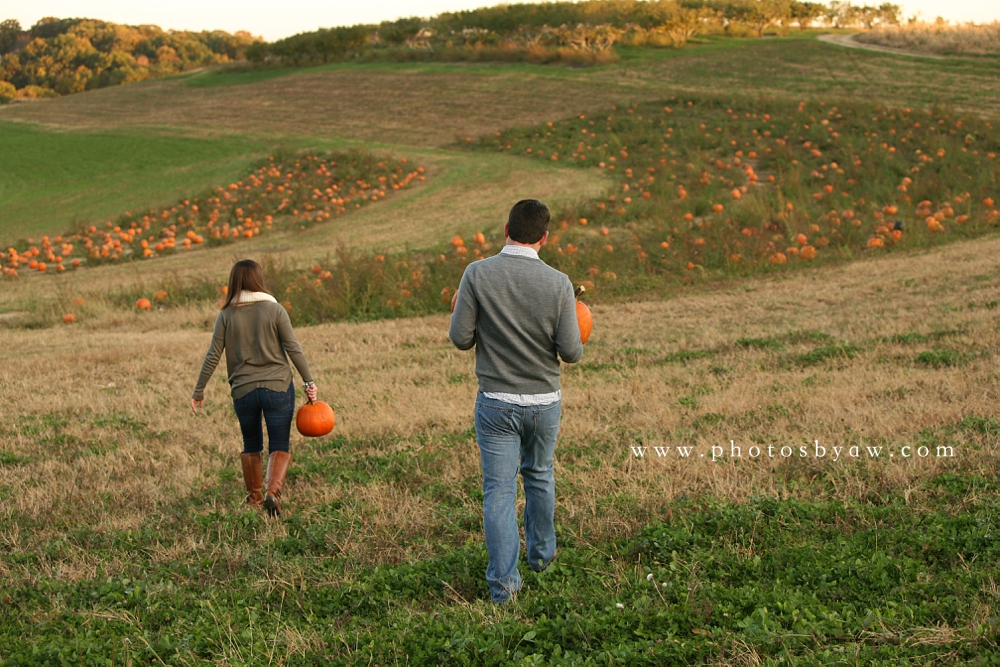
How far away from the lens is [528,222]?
4.08m

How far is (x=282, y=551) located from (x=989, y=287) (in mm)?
10302

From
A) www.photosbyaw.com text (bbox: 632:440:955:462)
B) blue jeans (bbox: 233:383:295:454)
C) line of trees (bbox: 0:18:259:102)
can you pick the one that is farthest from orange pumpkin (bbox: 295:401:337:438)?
line of trees (bbox: 0:18:259:102)

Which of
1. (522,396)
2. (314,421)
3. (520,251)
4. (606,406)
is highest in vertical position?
(520,251)

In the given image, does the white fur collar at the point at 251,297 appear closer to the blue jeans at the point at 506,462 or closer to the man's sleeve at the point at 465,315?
the man's sleeve at the point at 465,315

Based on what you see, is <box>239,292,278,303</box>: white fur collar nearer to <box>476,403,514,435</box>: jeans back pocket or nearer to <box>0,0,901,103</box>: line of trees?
<box>476,403,514,435</box>: jeans back pocket

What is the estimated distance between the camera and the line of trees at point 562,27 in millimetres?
51906

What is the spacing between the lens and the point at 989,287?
11602mm

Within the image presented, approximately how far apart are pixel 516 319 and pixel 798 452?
104 inches

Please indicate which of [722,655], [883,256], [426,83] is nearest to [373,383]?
[722,655]

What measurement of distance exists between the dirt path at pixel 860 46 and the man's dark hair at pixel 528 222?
40249 mm

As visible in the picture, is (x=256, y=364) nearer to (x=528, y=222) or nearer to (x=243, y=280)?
(x=243, y=280)

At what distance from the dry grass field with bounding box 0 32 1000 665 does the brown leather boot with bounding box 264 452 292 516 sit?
0.57 ft

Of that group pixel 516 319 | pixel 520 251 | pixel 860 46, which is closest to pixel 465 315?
pixel 516 319

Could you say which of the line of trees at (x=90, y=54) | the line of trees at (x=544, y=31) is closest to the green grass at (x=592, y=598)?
the line of trees at (x=544, y=31)
